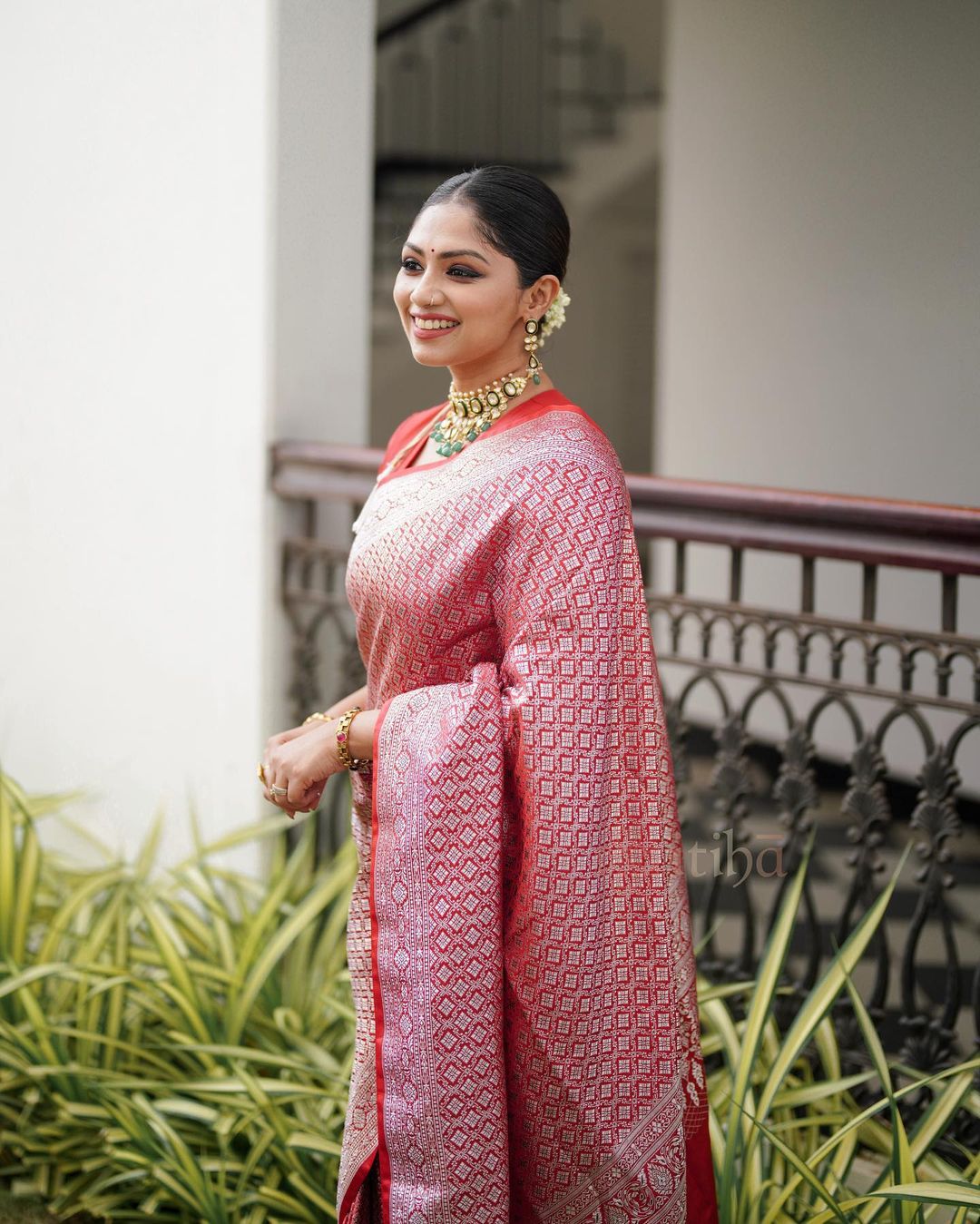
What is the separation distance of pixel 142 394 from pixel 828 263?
102 inches

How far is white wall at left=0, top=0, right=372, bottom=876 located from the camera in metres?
3.33

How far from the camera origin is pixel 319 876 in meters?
3.25

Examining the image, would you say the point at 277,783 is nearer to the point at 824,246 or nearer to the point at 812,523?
the point at 812,523

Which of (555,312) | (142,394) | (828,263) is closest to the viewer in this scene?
(555,312)

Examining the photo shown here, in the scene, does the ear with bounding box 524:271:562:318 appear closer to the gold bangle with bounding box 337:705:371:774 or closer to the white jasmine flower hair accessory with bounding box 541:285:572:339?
the white jasmine flower hair accessory with bounding box 541:285:572:339

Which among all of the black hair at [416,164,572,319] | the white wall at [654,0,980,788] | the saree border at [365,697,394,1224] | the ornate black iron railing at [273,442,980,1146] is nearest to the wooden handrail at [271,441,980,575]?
the ornate black iron railing at [273,442,980,1146]

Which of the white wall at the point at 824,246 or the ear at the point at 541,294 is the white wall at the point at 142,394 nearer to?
the ear at the point at 541,294

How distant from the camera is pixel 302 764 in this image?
1.69 meters

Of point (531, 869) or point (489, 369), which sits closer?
point (531, 869)

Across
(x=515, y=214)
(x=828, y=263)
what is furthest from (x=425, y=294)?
(x=828, y=263)

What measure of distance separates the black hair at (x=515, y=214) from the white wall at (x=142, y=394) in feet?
5.42

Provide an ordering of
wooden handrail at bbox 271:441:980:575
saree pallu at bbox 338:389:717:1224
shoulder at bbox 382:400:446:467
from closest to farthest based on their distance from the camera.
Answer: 1. saree pallu at bbox 338:389:717:1224
2. shoulder at bbox 382:400:446:467
3. wooden handrail at bbox 271:441:980:575

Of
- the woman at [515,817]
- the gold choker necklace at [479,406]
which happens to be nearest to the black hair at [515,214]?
the woman at [515,817]

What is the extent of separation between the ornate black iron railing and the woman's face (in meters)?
0.97
